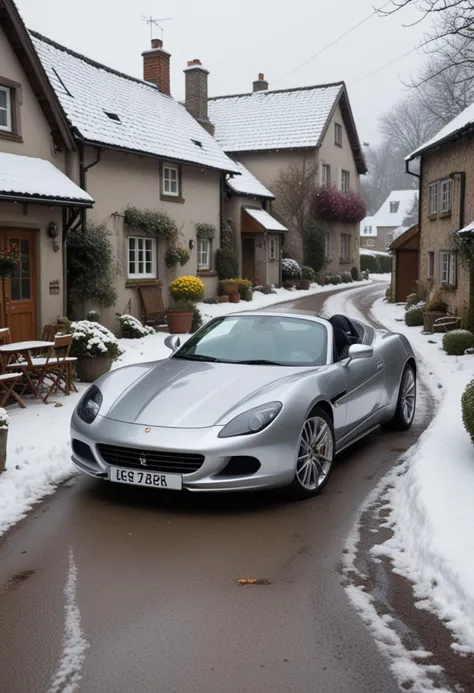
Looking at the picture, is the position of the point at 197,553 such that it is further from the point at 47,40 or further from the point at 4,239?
the point at 47,40

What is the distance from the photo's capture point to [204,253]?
81.5 ft

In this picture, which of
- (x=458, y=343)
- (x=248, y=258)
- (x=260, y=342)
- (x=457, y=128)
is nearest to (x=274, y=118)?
(x=248, y=258)

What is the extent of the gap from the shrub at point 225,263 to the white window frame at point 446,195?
7481 millimetres

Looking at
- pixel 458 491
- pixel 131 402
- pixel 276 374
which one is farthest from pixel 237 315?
pixel 458 491

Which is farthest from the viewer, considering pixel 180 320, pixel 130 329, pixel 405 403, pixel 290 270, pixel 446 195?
pixel 290 270

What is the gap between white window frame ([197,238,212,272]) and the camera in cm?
2448

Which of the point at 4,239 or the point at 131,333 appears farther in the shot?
the point at 131,333

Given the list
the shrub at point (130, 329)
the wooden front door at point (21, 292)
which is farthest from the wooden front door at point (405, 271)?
the wooden front door at point (21, 292)

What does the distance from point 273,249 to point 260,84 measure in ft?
43.9

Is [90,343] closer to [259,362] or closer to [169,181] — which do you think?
[259,362]

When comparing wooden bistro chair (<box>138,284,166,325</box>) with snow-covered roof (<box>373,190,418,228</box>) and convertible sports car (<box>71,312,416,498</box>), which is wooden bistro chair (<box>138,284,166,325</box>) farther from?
snow-covered roof (<box>373,190,418,228</box>)

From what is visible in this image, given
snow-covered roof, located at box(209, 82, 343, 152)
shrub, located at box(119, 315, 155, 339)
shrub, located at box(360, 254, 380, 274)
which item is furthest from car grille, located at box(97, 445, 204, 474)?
shrub, located at box(360, 254, 380, 274)

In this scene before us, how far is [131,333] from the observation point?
59.6 feet

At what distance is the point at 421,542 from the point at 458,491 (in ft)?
2.92
